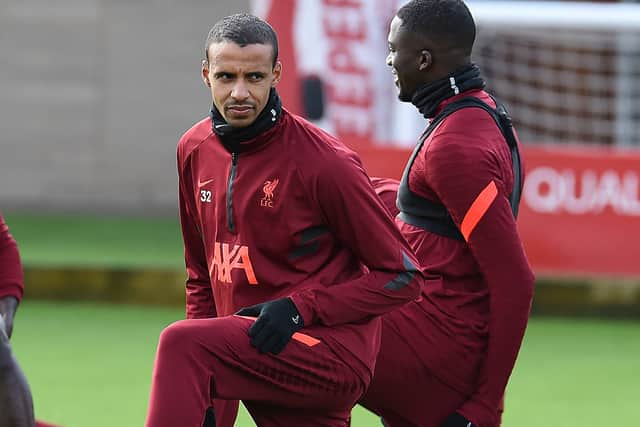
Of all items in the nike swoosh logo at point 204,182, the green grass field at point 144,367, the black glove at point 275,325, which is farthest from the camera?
the green grass field at point 144,367

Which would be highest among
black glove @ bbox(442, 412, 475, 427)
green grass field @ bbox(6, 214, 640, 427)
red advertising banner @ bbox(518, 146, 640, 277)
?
black glove @ bbox(442, 412, 475, 427)

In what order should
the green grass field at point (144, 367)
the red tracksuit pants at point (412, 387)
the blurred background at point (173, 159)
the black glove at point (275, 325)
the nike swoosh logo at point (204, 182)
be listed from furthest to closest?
the blurred background at point (173, 159) → the green grass field at point (144, 367) → the red tracksuit pants at point (412, 387) → the nike swoosh logo at point (204, 182) → the black glove at point (275, 325)

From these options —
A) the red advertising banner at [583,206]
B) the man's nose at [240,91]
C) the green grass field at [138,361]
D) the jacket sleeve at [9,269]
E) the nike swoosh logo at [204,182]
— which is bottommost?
the green grass field at [138,361]

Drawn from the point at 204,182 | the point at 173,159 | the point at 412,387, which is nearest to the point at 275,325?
the point at 204,182

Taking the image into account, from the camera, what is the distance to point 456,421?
137 inches

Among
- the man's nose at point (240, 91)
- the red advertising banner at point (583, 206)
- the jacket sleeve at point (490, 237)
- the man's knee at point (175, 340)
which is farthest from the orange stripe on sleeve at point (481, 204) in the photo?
the red advertising banner at point (583, 206)

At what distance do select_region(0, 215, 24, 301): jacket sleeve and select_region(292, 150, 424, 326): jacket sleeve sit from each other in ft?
2.81

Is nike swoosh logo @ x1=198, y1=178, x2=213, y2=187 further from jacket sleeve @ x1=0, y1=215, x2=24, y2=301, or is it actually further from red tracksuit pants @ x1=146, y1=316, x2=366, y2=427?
jacket sleeve @ x1=0, y1=215, x2=24, y2=301

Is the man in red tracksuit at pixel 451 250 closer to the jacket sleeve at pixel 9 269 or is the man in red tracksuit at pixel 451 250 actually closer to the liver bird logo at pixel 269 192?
the liver bird logo at pixel 269 192

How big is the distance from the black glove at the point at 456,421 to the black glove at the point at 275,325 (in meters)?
0.53

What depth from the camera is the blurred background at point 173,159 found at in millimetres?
6355

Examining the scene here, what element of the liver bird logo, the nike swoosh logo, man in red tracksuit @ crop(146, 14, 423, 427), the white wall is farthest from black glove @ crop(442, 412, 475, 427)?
the white wall

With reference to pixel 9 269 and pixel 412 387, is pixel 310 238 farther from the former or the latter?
pixel 9 269

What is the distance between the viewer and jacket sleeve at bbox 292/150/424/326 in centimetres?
322
